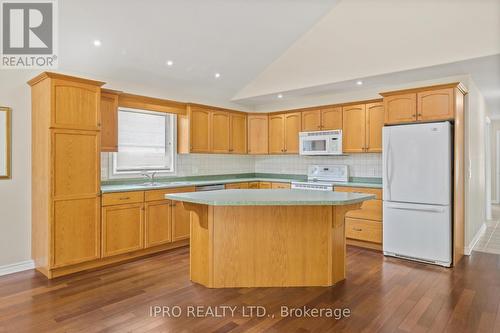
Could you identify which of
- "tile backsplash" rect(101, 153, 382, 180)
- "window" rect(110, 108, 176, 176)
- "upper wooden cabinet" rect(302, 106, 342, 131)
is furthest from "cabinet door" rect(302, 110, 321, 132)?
"window" rect(110, 108, 176, 176)

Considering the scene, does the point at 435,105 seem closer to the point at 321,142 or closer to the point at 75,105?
the point at 321,142

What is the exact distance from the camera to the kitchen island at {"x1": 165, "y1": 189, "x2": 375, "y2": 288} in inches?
126

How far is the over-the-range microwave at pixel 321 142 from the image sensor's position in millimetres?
5277

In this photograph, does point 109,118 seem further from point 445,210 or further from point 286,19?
point 445,210

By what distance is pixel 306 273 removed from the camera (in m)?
3.25

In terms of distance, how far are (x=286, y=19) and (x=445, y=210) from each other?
10.6 feet

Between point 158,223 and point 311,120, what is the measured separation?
313 centimetres

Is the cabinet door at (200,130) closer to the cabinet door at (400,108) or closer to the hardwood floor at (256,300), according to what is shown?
the hardwood floor at (256,300)

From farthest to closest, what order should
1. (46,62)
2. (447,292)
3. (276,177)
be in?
(276,177) < (46,62) < (447,292)

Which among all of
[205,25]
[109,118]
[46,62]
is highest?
[205,25]

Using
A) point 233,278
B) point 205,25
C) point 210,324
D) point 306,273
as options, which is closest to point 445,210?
point 306,273

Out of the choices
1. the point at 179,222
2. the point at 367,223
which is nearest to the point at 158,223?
the point at 179,222

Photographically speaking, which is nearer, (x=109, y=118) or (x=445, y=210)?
(x=445, y=210)

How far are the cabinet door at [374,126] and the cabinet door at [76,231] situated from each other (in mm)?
3947
